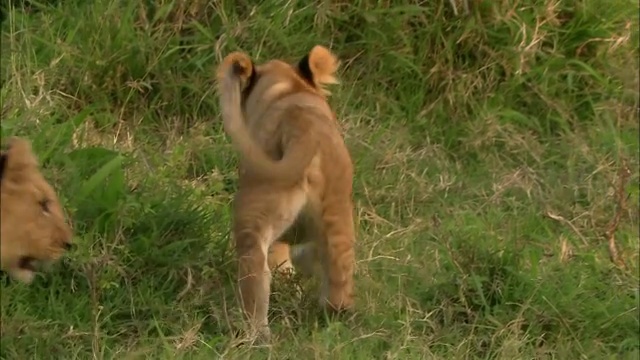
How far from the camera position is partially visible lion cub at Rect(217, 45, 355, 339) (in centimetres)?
374

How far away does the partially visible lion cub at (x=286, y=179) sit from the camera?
3.74m

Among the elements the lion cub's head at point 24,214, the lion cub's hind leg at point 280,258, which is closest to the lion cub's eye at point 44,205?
the lion cub's head at point 24,214

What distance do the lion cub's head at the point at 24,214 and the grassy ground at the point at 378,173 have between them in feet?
1.54

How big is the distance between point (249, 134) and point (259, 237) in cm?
34

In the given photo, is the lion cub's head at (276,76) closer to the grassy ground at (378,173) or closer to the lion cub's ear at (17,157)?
the grassy ground at (378,173)

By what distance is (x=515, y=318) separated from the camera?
160 inches

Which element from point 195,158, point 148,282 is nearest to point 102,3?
point 195,158

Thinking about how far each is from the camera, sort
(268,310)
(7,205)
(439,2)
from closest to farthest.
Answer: (7,205) < (268,310) < (439,2)

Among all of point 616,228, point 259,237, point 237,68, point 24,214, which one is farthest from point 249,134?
point 616,228

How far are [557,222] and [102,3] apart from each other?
1875mm

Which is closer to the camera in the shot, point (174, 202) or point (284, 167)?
point (284, 167)

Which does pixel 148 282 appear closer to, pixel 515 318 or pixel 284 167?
pixel 284 167

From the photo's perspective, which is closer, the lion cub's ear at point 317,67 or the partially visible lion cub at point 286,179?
the partially visible lion cub at point 286,179

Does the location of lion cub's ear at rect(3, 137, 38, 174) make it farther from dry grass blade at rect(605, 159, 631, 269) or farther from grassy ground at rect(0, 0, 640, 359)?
dry grass blade at rect(605, 159, 631, 269)
